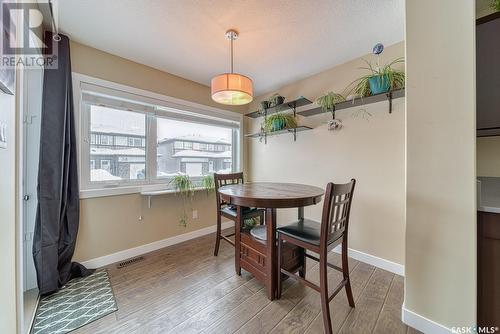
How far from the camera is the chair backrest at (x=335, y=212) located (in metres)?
1.25

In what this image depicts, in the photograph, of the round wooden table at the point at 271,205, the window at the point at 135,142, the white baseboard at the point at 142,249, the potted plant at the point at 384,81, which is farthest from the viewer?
the window at the point at 135,142

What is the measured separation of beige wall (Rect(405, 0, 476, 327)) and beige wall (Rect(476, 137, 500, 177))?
608 millimetres

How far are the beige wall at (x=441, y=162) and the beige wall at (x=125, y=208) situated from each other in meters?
2.60

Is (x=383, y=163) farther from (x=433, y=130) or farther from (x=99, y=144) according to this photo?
(x=99, y=144)

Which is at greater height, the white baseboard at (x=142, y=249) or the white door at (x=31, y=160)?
the white door at (x=31, y=160)

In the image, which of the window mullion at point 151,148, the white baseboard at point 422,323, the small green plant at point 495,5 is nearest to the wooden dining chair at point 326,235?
the white baseboard at point 422,323

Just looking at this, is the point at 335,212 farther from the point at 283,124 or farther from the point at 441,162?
the point at 283,124

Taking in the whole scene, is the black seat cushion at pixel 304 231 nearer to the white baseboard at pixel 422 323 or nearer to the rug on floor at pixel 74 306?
the white baseboard at pixel 422 323

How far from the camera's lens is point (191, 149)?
120 inches

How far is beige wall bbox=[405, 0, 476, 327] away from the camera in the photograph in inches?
44.8

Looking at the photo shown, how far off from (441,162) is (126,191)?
297 centimetres

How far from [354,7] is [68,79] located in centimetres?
270


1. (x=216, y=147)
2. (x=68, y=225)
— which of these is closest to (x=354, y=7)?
(x=216, y=147)

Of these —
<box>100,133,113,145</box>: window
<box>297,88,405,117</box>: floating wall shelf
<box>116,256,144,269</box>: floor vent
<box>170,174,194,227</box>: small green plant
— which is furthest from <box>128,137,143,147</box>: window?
<box>297,88,405,117</box>: floating wall shelf
